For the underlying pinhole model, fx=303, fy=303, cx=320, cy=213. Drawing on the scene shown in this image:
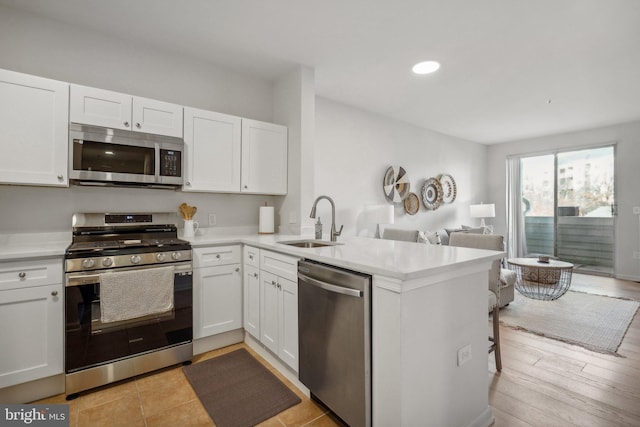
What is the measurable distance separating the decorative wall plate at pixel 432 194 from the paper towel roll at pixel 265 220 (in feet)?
10.7

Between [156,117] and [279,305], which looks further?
[156,117]

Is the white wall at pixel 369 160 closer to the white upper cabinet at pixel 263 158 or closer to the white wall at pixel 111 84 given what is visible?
the white upper cabinet at pixel 263 158

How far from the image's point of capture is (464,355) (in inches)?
60.4

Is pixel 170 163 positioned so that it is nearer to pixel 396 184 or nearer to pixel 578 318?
pixel 396 184

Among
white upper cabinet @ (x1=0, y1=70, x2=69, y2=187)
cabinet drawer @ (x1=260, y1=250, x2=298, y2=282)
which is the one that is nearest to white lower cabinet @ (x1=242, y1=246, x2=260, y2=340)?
cabinet drawer @ (x1=260, y1=250, x2=298, y2=282)

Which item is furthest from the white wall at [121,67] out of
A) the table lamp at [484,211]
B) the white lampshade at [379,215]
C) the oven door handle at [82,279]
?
the table lamp at [484,211]

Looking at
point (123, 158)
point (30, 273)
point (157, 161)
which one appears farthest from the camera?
point (157, 161)

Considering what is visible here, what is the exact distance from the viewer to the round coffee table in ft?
12.4

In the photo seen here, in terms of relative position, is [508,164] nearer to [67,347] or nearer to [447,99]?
[447,99]

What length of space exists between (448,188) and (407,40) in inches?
151

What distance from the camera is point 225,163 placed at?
111 inches

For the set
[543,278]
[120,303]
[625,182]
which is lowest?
[543,278]

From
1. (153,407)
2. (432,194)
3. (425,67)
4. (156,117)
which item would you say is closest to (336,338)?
(153,407)

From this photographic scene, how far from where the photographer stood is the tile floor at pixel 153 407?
172 cm
